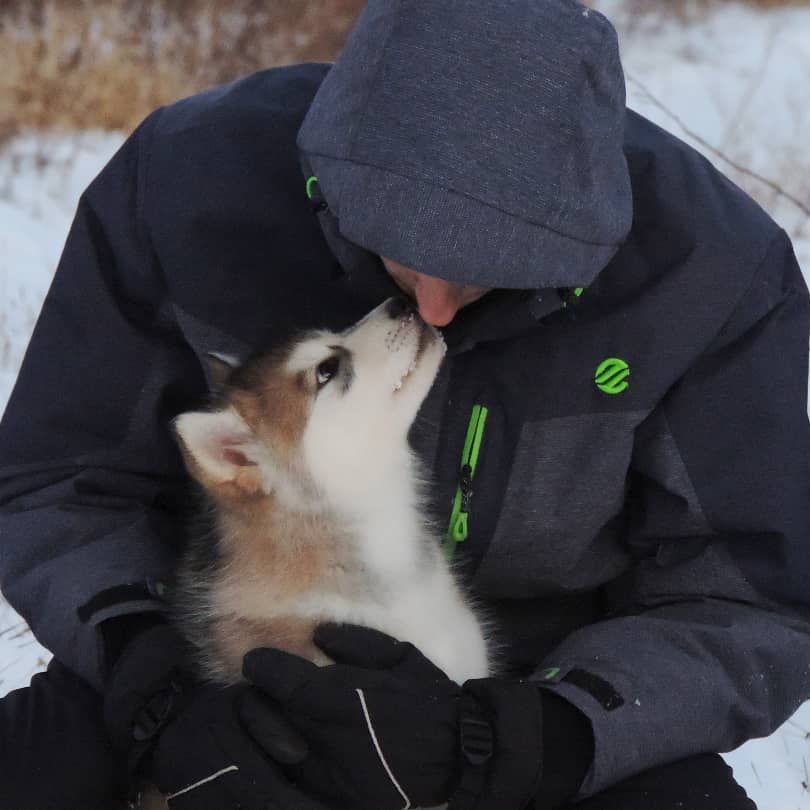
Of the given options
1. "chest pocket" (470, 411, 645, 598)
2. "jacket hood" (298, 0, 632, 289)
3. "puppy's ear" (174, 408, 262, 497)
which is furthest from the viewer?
"chest pocket" (470, 411, 645, 598)

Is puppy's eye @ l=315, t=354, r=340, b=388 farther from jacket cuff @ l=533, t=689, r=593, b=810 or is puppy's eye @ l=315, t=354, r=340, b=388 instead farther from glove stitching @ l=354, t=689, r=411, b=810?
jacket cuff @ l=533, t=689, r=593, b=810

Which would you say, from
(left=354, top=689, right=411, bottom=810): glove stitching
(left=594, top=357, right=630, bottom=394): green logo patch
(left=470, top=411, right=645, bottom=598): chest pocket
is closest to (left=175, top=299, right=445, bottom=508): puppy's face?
(left=470, top=411, right=645, bottom=598): chest pocket

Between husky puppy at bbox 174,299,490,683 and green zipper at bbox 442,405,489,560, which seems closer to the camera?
husky puppy at bbox 174,299,490,683

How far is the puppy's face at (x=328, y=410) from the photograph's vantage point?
8.63ft

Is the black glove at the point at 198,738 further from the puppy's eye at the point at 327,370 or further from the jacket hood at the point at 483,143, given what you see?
the jacket hood at the point at 483,143

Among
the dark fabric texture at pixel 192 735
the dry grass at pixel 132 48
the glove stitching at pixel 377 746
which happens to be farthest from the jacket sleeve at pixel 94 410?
the dry grass at pixel 132 48

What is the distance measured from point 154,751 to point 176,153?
1.41 meters

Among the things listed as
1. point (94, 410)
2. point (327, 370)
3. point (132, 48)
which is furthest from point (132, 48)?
point (327, 370)

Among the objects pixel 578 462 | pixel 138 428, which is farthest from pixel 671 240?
pixel 138 428

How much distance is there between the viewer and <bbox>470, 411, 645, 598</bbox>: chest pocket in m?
2.77

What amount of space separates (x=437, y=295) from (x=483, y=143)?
449mm

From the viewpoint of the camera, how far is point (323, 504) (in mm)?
2730

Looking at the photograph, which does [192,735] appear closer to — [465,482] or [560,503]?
[465,482]

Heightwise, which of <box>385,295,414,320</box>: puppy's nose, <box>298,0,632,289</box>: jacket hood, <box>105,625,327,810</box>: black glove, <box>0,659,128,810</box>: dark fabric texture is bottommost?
<box>0,659,128,810</box>: dark fabric texture
